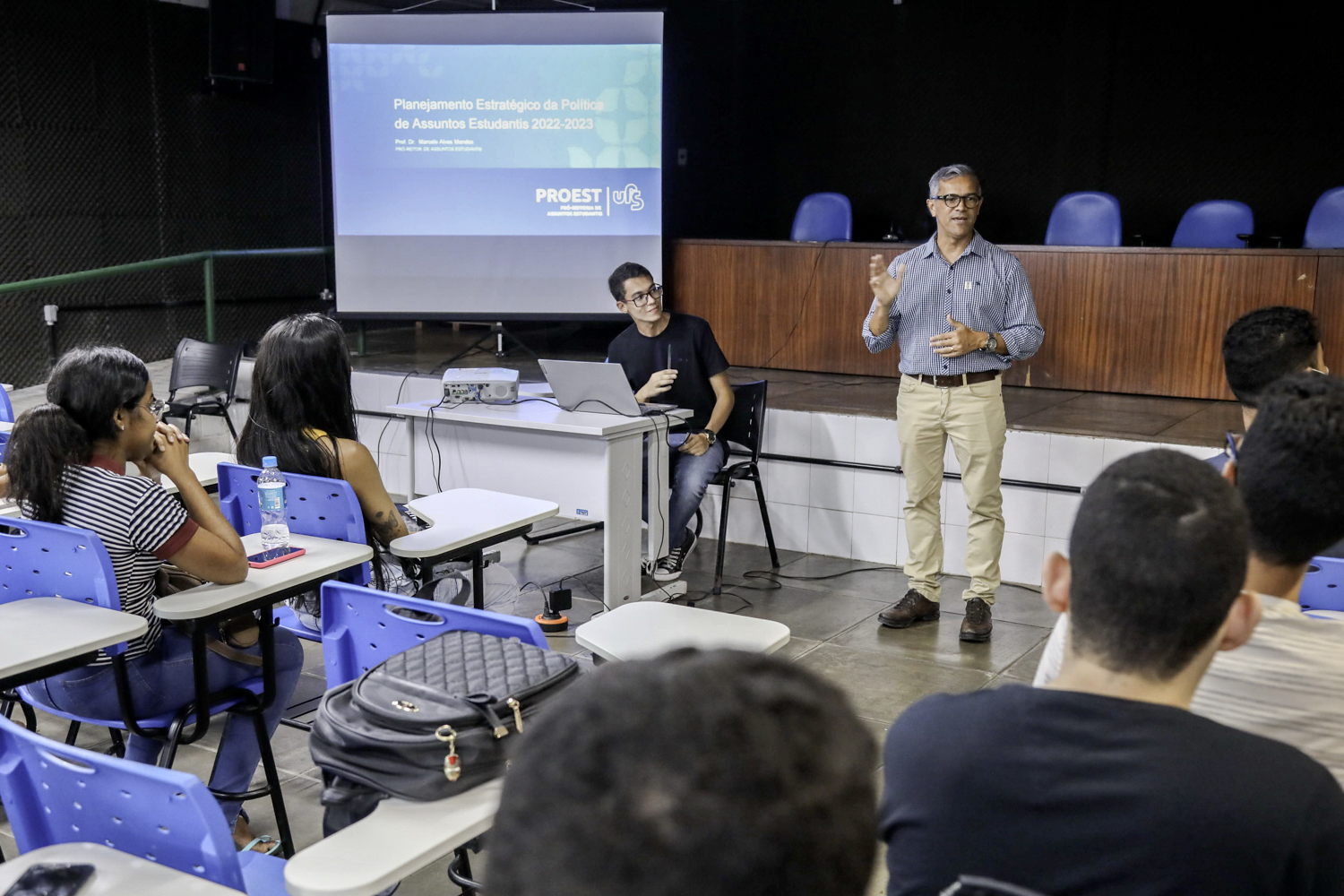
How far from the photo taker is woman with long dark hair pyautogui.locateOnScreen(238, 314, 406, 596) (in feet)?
9.91

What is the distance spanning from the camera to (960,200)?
3941mm

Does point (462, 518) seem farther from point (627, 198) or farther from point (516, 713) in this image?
point (627, 198)

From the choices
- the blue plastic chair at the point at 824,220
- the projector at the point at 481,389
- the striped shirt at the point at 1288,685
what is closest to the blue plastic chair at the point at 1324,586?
the striped shirt at the point at 1288,685

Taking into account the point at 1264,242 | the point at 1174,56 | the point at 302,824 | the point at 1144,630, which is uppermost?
the point at 1174,56

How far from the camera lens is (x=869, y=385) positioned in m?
6.23

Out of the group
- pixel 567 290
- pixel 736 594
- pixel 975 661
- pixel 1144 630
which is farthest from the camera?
pixel 567 290

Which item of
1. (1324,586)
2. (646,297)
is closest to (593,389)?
(646,297)

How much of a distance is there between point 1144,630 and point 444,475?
3.76m

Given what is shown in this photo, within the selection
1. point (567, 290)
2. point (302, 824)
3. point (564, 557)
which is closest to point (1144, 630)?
point (302, 824)

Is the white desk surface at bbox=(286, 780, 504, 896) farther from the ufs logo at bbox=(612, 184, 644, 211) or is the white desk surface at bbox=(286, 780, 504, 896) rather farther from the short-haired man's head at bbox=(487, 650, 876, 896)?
the ufs logo at bbox=(612, 184, 644, 211)

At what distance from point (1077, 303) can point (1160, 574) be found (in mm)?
5283

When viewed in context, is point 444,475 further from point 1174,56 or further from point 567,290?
point 1174,56

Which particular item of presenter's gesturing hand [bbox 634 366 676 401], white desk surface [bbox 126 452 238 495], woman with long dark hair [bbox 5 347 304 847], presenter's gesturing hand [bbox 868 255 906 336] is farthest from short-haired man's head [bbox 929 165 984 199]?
woman with long dark hair [bbox 5 347 304 847]

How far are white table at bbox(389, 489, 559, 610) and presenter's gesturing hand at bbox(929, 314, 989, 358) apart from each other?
1.45m
